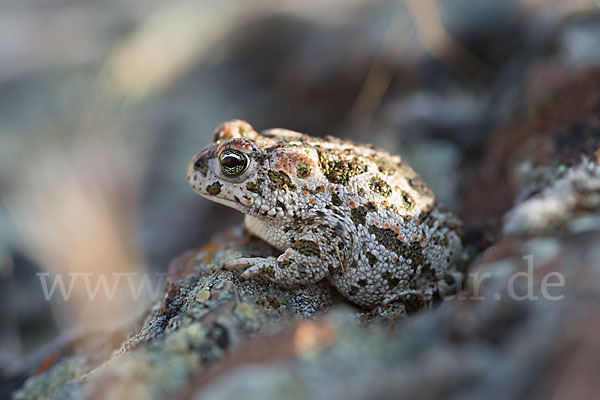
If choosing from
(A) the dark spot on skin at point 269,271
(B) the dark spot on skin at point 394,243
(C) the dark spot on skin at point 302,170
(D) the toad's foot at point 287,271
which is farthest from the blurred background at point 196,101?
(A) the dark spot on skin at point 269,271

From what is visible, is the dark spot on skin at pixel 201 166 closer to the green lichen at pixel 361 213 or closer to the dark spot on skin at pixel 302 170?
the dark spot on skin at pixel 302 170

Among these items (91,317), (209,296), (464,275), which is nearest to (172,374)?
(209,296)

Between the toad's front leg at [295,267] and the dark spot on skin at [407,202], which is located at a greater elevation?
the dark spot on skin at [407,202]

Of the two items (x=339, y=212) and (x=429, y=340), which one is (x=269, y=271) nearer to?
(x=339, y=212)

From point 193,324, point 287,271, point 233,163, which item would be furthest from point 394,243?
point 193,324

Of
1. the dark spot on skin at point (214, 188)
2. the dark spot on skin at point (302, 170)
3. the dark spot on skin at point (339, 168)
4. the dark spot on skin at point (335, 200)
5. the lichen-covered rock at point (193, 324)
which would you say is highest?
the dark spot on skin at point (339, 168)

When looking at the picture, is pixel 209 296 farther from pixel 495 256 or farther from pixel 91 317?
pixel 91 317

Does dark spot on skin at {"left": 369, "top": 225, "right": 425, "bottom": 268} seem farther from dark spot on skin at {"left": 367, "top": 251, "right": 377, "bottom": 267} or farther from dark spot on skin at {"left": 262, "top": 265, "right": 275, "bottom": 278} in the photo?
dark spot on skin at {"left": 262, "top": 265, "right": 275, "bottom": 278}
